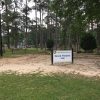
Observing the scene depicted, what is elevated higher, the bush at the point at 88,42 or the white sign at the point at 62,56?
the bush at the point at 88,42

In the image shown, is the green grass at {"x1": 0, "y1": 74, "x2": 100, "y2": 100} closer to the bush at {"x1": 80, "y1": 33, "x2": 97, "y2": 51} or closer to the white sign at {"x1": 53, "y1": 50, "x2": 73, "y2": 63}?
the white sign at {"x1": 53, "y1": 50, "x2": 73, "y2": 63}

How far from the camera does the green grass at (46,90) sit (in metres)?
9.16

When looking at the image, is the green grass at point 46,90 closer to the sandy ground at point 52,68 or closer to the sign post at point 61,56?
the sandy ground at point 52,68

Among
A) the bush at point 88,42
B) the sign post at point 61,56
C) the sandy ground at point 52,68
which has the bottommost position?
the sandy ground at point 52,68

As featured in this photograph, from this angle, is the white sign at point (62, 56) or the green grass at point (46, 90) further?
the white sign at point (62, 56)

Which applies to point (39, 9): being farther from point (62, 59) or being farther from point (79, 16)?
point (62, 59)

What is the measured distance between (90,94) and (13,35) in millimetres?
58300

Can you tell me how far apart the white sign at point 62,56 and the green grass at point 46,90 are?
23.8ft

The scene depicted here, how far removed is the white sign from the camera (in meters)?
20.1

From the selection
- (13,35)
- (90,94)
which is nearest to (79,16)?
(90,94)

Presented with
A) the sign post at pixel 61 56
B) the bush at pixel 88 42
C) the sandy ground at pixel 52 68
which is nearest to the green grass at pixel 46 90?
the sandy ground at pixel 52 68

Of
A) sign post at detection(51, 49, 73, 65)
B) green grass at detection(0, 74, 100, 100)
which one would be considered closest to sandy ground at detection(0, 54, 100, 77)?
sign post at detection(51, 49, 73, 65)

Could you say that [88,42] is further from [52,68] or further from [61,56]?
[52,68]

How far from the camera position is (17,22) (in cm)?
6512
